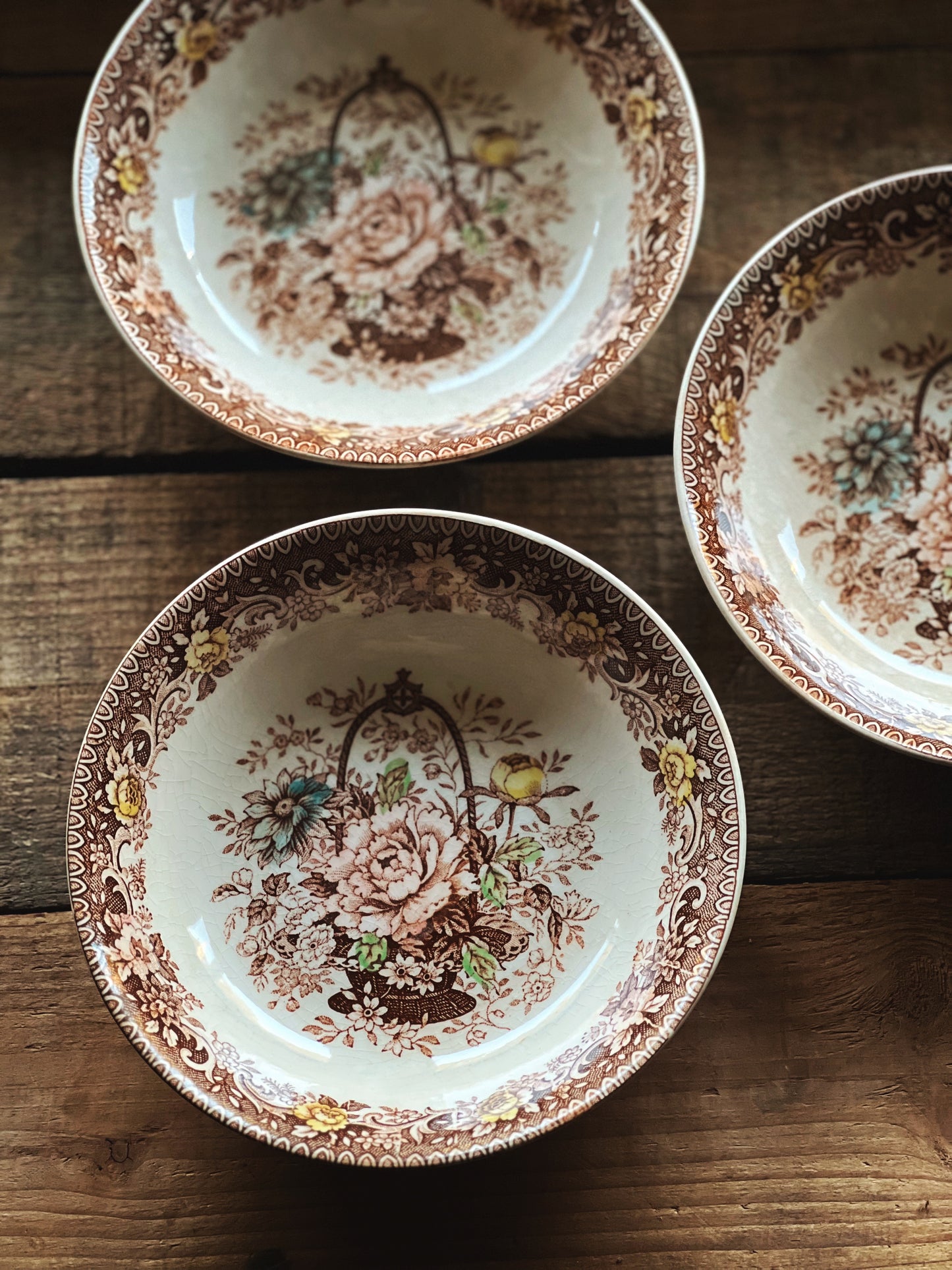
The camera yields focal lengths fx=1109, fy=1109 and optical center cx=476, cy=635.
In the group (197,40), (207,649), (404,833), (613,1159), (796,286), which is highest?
(197,40)

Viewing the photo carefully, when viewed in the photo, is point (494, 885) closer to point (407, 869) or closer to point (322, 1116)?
point (407, 869)

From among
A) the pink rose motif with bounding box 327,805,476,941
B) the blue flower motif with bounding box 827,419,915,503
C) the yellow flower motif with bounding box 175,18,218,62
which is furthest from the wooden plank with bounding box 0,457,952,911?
the yellow flower motif with bounding box 175,18,218,62

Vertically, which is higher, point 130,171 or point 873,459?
point 130,171

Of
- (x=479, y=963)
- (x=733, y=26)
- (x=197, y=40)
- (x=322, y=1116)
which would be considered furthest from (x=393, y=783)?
(x=733, y=26)

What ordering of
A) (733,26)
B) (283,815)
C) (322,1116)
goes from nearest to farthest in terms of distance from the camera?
(322,1116), (283,815), (733,26)

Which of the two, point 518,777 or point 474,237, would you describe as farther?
point 474,237

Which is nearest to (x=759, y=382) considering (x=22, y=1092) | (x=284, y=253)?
(x=284, y=253)

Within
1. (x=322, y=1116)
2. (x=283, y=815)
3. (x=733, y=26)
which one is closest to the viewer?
(x=322, y=1116)

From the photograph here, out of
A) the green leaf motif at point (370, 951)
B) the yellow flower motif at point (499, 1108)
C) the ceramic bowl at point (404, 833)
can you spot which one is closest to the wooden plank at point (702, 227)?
the ceramic bowl at point (404, 833)
